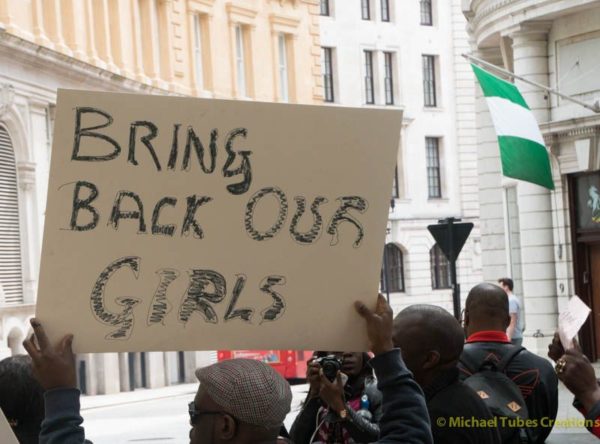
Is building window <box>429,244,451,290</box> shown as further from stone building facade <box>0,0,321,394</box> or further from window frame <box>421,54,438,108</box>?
stone building facade <box>0,0,321,394</box>

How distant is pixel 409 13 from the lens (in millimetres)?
62219

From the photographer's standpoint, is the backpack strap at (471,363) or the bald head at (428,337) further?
the backpack strap at (471,363)

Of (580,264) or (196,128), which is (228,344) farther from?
(580,264)

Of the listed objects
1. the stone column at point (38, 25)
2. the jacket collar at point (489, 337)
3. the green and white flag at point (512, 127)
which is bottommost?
the jacket collar at point (489, 337)

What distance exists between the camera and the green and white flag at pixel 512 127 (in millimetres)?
22547

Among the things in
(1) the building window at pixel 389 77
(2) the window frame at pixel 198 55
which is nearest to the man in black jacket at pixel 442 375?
(2) the window frame at pixel 198 55

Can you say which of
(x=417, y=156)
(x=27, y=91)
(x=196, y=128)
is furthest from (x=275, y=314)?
(x=417, y=156)

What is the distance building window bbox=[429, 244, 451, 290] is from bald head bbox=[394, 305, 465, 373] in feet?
184

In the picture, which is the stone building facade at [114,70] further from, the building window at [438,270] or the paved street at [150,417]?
the building window at [438,270]

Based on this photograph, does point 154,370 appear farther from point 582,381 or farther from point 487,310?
point 582,381

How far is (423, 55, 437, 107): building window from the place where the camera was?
6269 centimetres

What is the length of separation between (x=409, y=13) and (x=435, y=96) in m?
3.55

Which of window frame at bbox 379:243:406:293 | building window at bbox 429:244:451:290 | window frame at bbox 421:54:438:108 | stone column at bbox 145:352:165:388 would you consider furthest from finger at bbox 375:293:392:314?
window frame at bbox 421:54:438:108

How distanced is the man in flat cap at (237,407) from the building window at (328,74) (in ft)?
185
